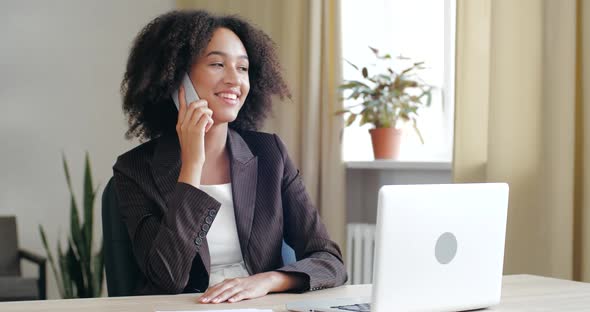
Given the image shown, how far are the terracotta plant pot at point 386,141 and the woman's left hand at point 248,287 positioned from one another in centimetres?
189

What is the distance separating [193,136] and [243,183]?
210 millimetres

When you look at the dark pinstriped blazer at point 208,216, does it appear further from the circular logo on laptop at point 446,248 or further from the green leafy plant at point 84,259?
the green leafy plant at point 84,259

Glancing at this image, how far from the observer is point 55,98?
4.90m

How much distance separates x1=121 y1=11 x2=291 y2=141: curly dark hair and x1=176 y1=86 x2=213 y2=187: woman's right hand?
149 mm

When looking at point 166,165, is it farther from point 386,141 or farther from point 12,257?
point 12,257

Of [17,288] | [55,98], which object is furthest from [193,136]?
[55,98]

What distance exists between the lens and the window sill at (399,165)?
11.8 ft

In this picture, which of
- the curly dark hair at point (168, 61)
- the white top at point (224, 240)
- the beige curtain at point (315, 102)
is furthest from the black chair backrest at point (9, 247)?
the white top at point (224, 240)

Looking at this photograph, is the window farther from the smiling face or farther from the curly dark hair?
the smiling face

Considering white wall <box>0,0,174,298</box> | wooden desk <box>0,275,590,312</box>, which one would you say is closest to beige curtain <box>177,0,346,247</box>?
white wall <box>0,0,174,298</box>

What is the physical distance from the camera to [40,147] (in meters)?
4.88

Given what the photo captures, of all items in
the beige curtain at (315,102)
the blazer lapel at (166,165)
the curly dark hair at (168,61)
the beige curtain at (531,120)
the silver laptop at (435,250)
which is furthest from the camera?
the beige curtain at (315,102)

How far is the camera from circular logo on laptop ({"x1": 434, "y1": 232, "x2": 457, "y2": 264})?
5.25ft

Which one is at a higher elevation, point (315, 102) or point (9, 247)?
point (315, 102)
